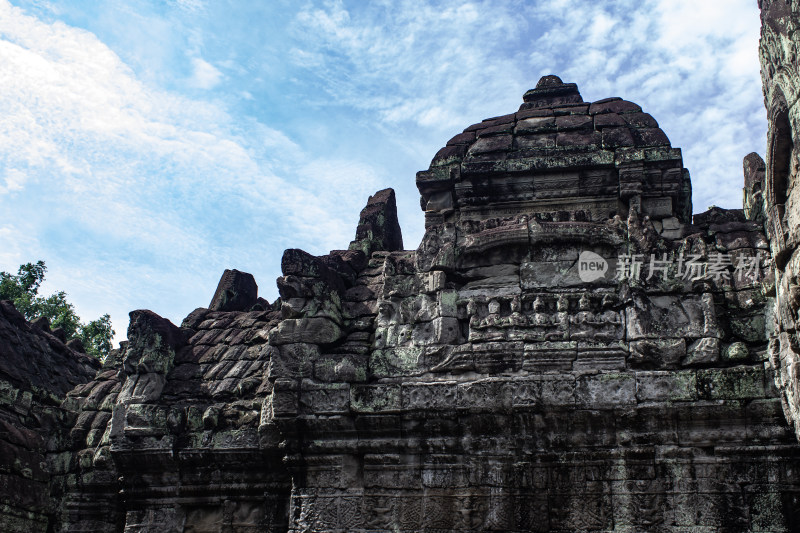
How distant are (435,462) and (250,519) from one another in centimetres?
211

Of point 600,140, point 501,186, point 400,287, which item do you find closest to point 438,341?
point 400,287

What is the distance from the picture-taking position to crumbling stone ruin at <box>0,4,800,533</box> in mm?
6113

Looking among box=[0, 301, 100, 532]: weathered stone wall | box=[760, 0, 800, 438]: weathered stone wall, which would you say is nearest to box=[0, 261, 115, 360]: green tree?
box=[0, 301, 100, 532]: weathered stone wall

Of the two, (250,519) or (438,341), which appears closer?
(438,341)

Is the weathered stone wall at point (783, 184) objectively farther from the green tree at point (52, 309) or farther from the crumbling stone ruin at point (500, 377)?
the green tree at point (52, 309)

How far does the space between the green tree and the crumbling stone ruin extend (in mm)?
15486

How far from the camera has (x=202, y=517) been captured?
7723 millimetres

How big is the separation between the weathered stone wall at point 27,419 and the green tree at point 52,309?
14260mm

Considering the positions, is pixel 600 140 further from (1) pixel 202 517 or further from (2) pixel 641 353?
(1) pixel 202 517

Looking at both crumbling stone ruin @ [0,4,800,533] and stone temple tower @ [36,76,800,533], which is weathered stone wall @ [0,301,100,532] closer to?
crumbling stone ruin @ [0,4,800,533]

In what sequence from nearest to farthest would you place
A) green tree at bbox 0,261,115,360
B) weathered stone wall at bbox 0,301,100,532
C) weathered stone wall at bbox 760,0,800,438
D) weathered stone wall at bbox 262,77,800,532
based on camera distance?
weathered stone wall at bbox 760,0,800,438, weathered stone wall at bbox 262,77,800,532, weathered stone wall at bbox 0,301,100,532, green tree at bbox 0,261,115,360

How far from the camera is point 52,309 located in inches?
930

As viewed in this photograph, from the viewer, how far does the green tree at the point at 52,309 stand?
23188mm

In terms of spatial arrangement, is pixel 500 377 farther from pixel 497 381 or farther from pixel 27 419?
pixel 27 419
